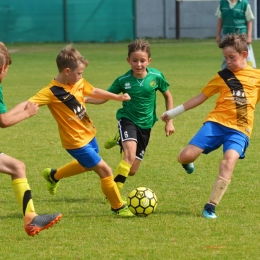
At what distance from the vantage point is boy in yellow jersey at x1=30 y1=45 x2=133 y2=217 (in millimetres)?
6273

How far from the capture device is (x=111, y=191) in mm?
6461

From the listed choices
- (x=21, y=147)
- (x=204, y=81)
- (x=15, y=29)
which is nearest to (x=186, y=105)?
(x=21, y=147)

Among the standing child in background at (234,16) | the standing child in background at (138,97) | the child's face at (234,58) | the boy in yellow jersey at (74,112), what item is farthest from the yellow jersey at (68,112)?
the standing child in background at (234,16)

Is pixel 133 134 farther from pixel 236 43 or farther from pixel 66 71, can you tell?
pixel 236 43

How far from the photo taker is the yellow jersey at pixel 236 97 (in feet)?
21.9

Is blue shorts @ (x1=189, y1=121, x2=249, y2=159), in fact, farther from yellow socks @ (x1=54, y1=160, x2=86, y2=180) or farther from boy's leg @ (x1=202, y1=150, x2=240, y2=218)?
yellow socks @ (x1=54, y1=160, x2=86, y2=180)

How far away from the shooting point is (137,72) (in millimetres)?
7414

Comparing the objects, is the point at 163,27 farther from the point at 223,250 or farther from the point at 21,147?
the point at 223,250

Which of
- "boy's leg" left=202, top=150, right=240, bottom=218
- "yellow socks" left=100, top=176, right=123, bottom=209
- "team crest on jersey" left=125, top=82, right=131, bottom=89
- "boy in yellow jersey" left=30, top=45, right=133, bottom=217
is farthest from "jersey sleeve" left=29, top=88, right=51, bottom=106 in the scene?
"boy's leg" left=202, top=150, right=240, bottom=218

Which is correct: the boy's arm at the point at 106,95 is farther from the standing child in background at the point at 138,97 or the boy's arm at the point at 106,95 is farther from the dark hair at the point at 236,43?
the dark hair at the point at 236,43

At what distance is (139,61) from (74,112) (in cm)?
122

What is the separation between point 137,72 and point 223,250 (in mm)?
2576

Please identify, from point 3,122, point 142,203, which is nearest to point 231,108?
point 142,203

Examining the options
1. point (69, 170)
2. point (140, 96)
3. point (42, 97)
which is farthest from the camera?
point (140, 96)
